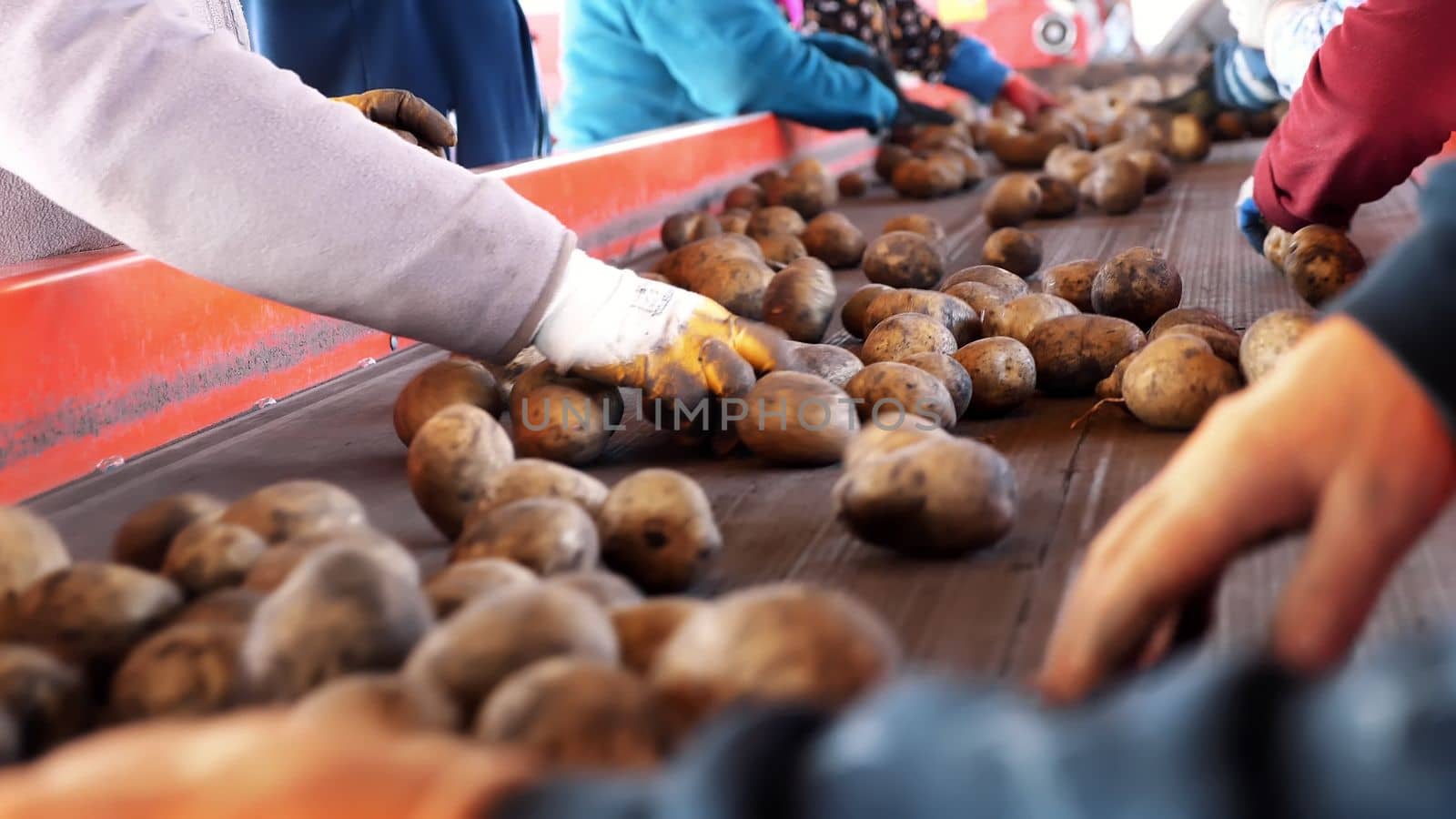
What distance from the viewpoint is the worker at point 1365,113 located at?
185 centimetres

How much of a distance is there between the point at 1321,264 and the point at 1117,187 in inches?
46.0

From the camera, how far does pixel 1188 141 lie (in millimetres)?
4184

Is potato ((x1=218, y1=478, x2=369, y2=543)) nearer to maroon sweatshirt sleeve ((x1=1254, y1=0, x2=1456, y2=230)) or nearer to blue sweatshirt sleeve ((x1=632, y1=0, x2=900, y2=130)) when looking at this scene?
maroon sweatshirt sleeve ((x1=1254, y1=0, x2=1456, y2=230))

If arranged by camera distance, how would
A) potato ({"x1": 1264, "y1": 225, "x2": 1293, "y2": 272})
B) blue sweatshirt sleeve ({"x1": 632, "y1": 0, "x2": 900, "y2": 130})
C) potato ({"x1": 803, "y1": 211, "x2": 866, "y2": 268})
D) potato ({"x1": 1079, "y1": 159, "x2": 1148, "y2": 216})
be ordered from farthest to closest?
blue sweatshirt sleeve ({"x1": 632, "y1": 0, "x2": 900, "y2": 130})
potato ({"x1": 1079, "y1": 159, "x2": 1148, "y2": 216})
potato ({"x1": 803, "y1": 211, "x2": 866, "y2": 268})
potato ({"x1": 1264, "y1": 225, "x2": 1293, "y2": 272})

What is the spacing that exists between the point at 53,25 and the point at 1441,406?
1286 mm

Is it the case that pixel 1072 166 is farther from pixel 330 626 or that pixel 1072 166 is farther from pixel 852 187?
pixel 330 626

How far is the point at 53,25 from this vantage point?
1.34 m

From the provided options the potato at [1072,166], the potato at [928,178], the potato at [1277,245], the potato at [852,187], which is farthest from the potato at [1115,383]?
the potato at [852,187]

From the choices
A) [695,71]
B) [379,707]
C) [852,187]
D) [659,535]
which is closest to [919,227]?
[852,187]

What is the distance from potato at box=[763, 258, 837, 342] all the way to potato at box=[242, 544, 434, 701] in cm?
125

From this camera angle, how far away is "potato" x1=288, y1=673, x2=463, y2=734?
0.66 m

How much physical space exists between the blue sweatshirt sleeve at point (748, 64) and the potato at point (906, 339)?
9.34 ft

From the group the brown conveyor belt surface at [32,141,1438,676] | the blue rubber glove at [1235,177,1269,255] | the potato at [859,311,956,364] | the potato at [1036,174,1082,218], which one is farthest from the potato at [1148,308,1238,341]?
the potato at [1036,174,1082,218]

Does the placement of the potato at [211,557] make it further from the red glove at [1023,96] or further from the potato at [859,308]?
the red glove at [1023,96]
